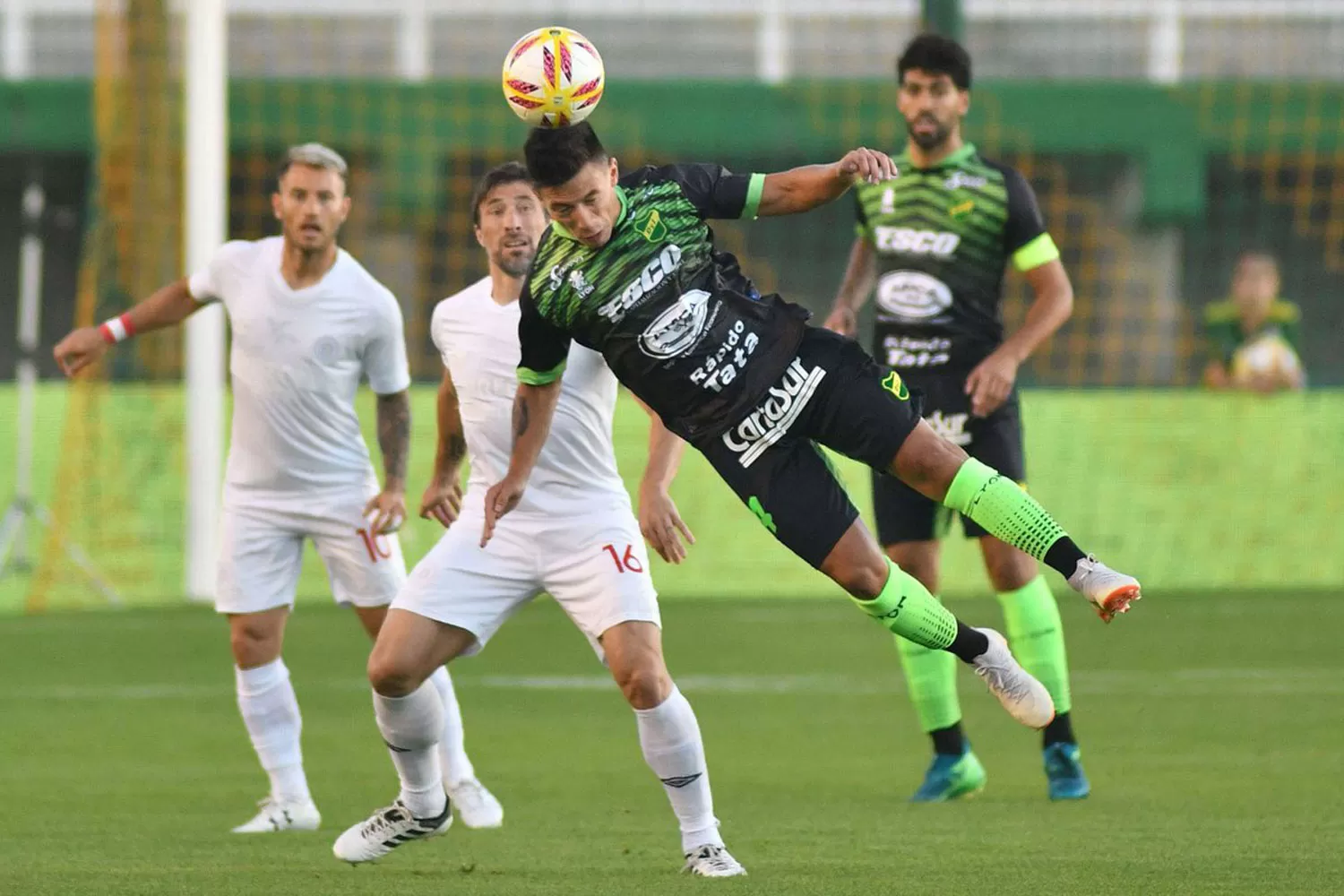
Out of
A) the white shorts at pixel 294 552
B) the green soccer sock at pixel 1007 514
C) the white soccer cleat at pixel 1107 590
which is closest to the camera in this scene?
the white soccer cleat at pixel 1107 590

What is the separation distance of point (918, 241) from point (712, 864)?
9.40 ft

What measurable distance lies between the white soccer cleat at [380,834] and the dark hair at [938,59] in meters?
3.23

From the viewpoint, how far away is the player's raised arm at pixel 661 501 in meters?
6.23

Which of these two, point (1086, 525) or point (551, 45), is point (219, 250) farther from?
point (1086, 525)

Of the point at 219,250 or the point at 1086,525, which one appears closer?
the point at 219,250

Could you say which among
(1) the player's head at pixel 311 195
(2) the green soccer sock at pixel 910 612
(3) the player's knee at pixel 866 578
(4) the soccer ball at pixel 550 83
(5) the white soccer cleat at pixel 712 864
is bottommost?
(5) the white soccer cleat at pixel 712 864

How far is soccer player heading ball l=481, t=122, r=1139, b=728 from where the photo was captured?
5918 mm

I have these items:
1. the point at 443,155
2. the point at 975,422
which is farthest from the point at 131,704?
the point at 443,155

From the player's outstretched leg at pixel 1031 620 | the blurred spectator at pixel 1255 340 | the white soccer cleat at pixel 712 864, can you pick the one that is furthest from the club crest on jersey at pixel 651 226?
the blurred spectator at pixel 1255 340

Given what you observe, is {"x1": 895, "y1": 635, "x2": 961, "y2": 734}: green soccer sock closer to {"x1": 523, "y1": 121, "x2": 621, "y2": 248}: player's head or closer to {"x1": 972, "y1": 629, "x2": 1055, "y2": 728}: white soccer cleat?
{"x1": 972, "y1": 629, "x2": 1055, "y2": 728}: white soccer cleat

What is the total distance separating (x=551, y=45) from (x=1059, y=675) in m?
3.19

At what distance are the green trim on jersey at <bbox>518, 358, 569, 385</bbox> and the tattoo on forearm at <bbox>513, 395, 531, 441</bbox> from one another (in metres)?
0.08

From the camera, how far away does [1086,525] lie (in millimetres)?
15023

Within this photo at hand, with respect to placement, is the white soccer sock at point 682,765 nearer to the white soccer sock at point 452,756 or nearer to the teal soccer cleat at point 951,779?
the white soccer sock at point 452,756
